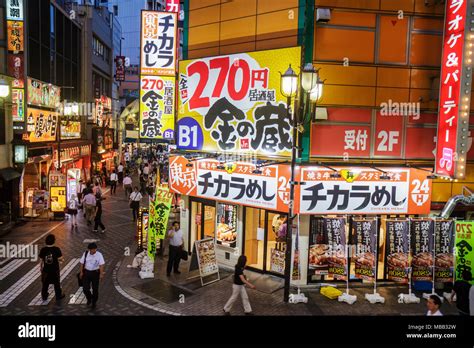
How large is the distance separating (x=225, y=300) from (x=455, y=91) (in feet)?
31.1

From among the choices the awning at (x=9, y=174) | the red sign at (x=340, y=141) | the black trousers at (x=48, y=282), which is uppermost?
the red sign at (x=340, y=141)

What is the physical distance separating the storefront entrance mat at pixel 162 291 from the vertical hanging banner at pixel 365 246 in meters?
5.54

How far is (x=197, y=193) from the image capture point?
15625 millimetres

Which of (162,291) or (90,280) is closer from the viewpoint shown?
(90,280)

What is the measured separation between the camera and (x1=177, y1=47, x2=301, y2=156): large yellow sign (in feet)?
43.9

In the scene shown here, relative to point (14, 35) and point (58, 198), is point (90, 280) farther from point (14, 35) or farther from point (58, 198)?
point (14, 35)

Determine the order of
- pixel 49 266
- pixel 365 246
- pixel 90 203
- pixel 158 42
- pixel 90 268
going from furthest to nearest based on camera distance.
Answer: pixel 90 203
pixel 158 42
pixel 365 246
pixel 49 266
pixel 90 268

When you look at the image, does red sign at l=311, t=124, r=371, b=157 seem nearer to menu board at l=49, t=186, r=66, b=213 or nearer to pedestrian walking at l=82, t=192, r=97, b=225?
pedestrian walking at l=82, t=192, r=97, b=225

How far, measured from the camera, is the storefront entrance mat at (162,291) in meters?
12.3

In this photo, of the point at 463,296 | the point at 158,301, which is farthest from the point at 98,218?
the point at 463,296

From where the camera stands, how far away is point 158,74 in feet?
53.1

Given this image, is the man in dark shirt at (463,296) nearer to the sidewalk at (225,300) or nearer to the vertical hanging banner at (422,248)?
the sidewalk at (225,300)

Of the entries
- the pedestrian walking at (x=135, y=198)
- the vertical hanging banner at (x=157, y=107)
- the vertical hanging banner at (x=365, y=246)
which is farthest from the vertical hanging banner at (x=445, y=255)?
the pedestrian walking at (x=135, y=198)

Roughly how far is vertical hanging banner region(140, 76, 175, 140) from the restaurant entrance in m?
5.03
